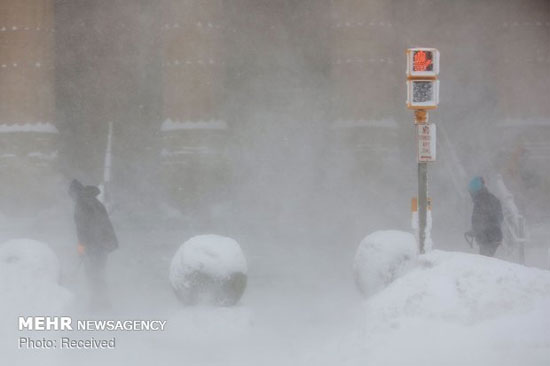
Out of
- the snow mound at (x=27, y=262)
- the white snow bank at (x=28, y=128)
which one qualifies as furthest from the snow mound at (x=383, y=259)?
the white snow bank at (x=28, y=128)

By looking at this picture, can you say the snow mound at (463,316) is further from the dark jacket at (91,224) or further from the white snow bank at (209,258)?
the dark jacket at (91,224)

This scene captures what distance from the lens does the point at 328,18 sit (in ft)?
54.6

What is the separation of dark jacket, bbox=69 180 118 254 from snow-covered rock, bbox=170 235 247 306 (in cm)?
155

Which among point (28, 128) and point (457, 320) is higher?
point (28, 128)

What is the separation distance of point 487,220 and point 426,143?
2136mm

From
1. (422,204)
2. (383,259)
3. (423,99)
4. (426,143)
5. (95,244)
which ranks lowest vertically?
(383,259)

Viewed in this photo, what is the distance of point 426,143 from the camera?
7.55 meters

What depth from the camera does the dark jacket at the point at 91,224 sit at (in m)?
8.72

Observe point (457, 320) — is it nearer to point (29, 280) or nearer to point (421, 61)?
point (421, 61)

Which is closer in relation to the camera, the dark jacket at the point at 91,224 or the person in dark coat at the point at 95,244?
the person in dark coat at the point at 95,244

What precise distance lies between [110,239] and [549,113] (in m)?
9.75

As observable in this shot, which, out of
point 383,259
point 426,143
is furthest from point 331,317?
point 426,143

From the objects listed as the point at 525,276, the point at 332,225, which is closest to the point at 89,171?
the point at 332,225

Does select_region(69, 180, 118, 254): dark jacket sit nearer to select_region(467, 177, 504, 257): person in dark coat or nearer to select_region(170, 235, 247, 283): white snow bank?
select_region(170, 235, 247, 283): white snow bank
